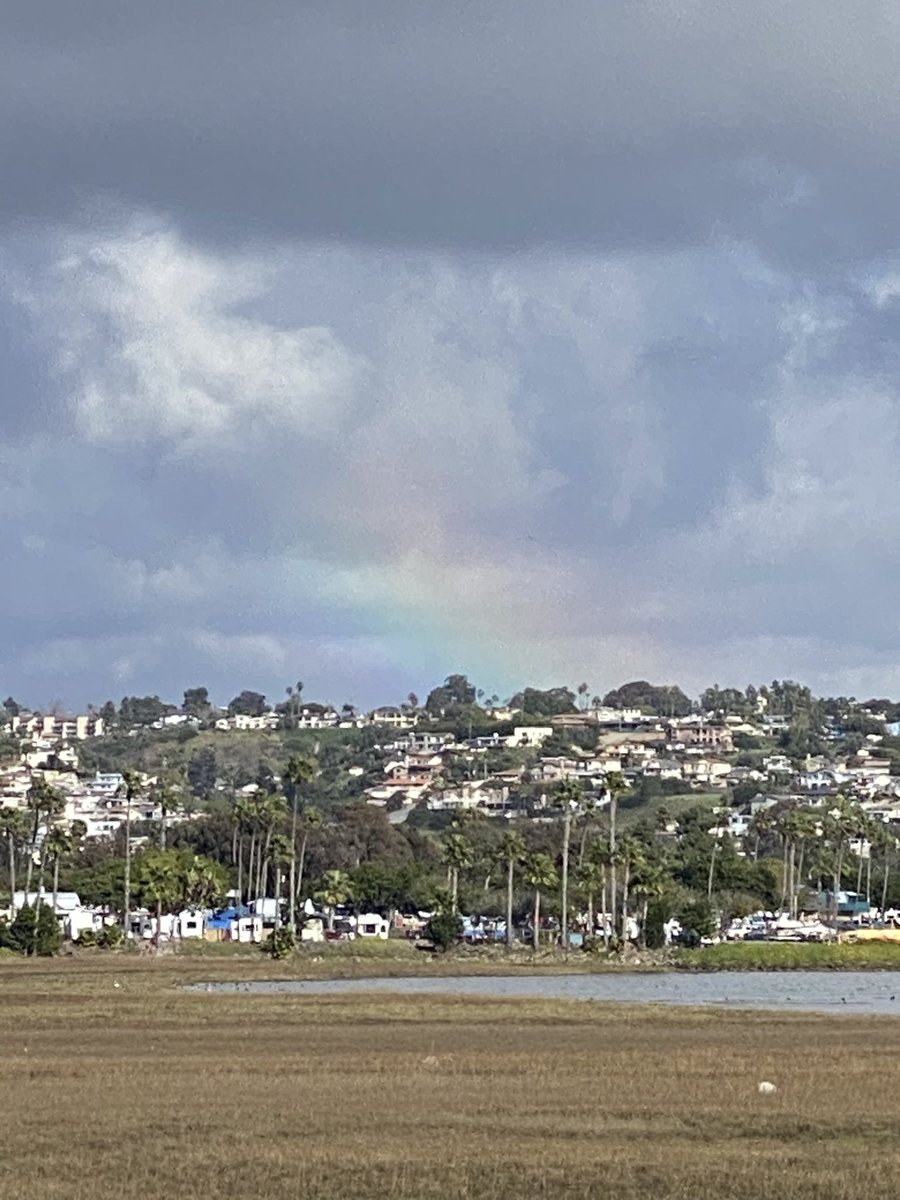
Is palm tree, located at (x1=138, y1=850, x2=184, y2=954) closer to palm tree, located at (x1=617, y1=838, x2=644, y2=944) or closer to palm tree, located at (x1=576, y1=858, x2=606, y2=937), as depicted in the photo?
palm tree, located at (x1=576, y1=858, x2=606, y2=937)

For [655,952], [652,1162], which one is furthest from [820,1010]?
[655,952]

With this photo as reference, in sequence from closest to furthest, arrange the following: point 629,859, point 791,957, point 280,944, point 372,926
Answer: point 280,944 < point 791,957 < point 629,859 < point 372,926

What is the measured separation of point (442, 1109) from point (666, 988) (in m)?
66.4

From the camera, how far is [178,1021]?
225 ft

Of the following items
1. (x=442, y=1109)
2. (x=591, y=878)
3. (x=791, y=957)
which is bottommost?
(x=791, y=957)

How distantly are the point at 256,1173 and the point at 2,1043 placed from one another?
93.2 ft

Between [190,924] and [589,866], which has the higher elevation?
[589,866]

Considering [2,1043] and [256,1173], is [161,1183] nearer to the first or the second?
[256,1173]

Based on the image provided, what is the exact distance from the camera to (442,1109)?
40562mm

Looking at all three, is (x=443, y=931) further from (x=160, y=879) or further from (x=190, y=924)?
(x=190, y=924)

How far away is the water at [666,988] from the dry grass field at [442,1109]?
18231 mm

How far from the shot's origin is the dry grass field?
3155cm

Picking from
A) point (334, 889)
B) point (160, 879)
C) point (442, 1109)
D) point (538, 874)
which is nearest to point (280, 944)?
point (160, 879)

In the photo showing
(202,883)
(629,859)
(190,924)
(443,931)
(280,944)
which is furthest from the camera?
(202,883)
